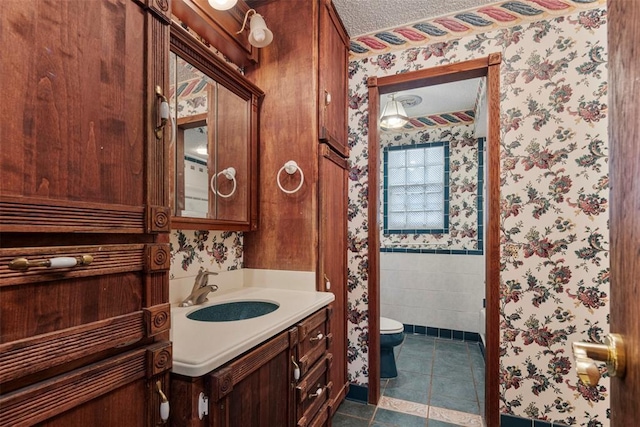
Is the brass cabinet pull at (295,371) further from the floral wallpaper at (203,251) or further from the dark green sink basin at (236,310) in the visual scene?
the floral wallpaper at (203,251)

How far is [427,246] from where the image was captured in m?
3.50

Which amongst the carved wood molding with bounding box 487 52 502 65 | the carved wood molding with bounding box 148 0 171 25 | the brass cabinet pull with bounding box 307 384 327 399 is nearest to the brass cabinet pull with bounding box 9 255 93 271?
the carved wood molding with bounding box 148 0 171 25

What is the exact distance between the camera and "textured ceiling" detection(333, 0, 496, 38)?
1901mm

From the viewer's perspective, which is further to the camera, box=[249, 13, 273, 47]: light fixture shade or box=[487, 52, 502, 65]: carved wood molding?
box=[487, 52, 502, 65]: carved wood molding

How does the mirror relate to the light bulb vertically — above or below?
below

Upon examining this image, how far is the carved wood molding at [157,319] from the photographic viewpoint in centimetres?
69

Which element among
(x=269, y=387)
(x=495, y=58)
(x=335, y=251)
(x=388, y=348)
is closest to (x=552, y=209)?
(x=495, y=58)

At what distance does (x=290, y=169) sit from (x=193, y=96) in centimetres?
58

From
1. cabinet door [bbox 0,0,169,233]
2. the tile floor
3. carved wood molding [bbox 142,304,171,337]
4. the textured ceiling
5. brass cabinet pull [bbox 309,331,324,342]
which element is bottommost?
the tile floor

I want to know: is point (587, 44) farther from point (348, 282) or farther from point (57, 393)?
point (57, 393)

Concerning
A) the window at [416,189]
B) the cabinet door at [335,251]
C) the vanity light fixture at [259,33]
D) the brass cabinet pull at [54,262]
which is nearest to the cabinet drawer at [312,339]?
the cabinet door at [335,251]

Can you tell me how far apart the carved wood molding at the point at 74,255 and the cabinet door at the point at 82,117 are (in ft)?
0.12

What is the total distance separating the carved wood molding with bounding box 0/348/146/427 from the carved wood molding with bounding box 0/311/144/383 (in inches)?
1.2

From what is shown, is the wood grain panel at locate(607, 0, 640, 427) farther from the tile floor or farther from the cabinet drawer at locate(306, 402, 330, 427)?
the tile floor
